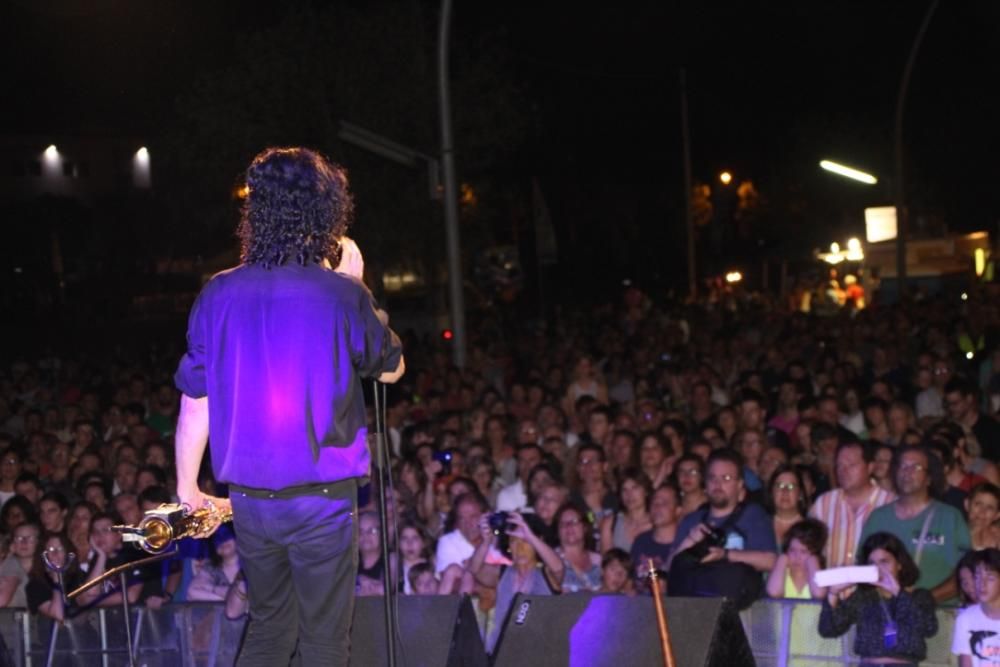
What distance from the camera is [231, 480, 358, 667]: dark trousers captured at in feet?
12.5

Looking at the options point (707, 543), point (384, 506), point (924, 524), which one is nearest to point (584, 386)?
point (924, 524)

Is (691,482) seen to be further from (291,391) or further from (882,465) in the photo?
(291,391)

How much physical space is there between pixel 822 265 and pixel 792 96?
197 inches

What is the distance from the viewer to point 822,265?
34.3m

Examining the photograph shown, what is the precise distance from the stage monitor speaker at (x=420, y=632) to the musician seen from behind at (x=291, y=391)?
131cm

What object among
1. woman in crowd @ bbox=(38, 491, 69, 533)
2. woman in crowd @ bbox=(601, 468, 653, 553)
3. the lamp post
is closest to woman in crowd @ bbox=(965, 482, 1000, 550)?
woman in crowd @ bbox=(601, 468, 653, 553)

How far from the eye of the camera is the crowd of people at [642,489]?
714 centimetres

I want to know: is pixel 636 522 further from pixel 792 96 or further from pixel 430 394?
pixel 792 96

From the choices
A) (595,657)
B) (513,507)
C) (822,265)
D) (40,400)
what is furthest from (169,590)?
(822,265)

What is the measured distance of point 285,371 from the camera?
373 cm

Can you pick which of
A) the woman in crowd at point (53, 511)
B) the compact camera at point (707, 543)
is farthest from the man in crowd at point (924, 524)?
the woman in crowd at point (53, 511)

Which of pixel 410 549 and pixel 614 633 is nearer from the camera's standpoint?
pixel 614 633

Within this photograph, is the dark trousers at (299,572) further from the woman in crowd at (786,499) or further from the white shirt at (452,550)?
the woman in crowd at (786,499)

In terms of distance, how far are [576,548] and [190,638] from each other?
222 cm
